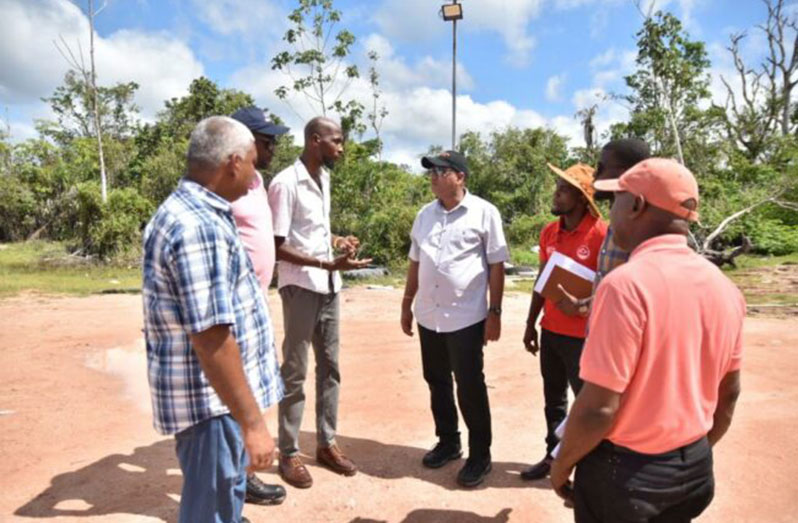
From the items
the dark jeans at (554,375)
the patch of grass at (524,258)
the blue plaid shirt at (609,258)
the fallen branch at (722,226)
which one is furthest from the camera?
the patch of grass at (524,258)

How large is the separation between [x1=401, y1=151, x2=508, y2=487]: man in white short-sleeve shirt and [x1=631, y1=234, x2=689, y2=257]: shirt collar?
1818 mm

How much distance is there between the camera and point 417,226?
380 cm

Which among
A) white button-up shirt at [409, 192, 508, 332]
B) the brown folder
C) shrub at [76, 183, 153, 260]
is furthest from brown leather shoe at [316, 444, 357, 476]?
shrub at [76, 183, 153, 260]

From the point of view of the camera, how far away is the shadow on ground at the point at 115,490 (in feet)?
10.2

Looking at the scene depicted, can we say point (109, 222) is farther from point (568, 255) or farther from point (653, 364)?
point (653, 364)

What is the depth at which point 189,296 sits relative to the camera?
1.77 m

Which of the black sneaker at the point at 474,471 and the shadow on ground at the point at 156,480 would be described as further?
the black sneaker at the point at 474,471

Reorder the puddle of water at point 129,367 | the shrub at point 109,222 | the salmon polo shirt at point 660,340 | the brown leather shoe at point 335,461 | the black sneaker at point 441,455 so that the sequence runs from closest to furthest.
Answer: the salmon polo shirt at point 660,340 < the brown leather shoe at point 335,461 < the black sneaker at point 441,455 < the puddle of water at point 129,367 < the shrub at point 109,222

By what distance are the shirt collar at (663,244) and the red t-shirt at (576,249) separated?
1.51 m

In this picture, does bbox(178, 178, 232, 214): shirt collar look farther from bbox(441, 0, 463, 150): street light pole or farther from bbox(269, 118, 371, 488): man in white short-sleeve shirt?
bbox(441, 0, 463, 150): street light pole

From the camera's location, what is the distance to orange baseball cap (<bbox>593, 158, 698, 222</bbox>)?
161 centimetres

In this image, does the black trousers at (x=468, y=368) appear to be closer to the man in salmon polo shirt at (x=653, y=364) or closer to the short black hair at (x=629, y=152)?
the short black hair at (x=629, y=152)

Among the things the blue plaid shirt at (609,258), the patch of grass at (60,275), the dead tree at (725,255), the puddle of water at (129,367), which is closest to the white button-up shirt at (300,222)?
the blue plaid shirt at (609,258)

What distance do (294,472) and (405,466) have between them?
74 centimetres
